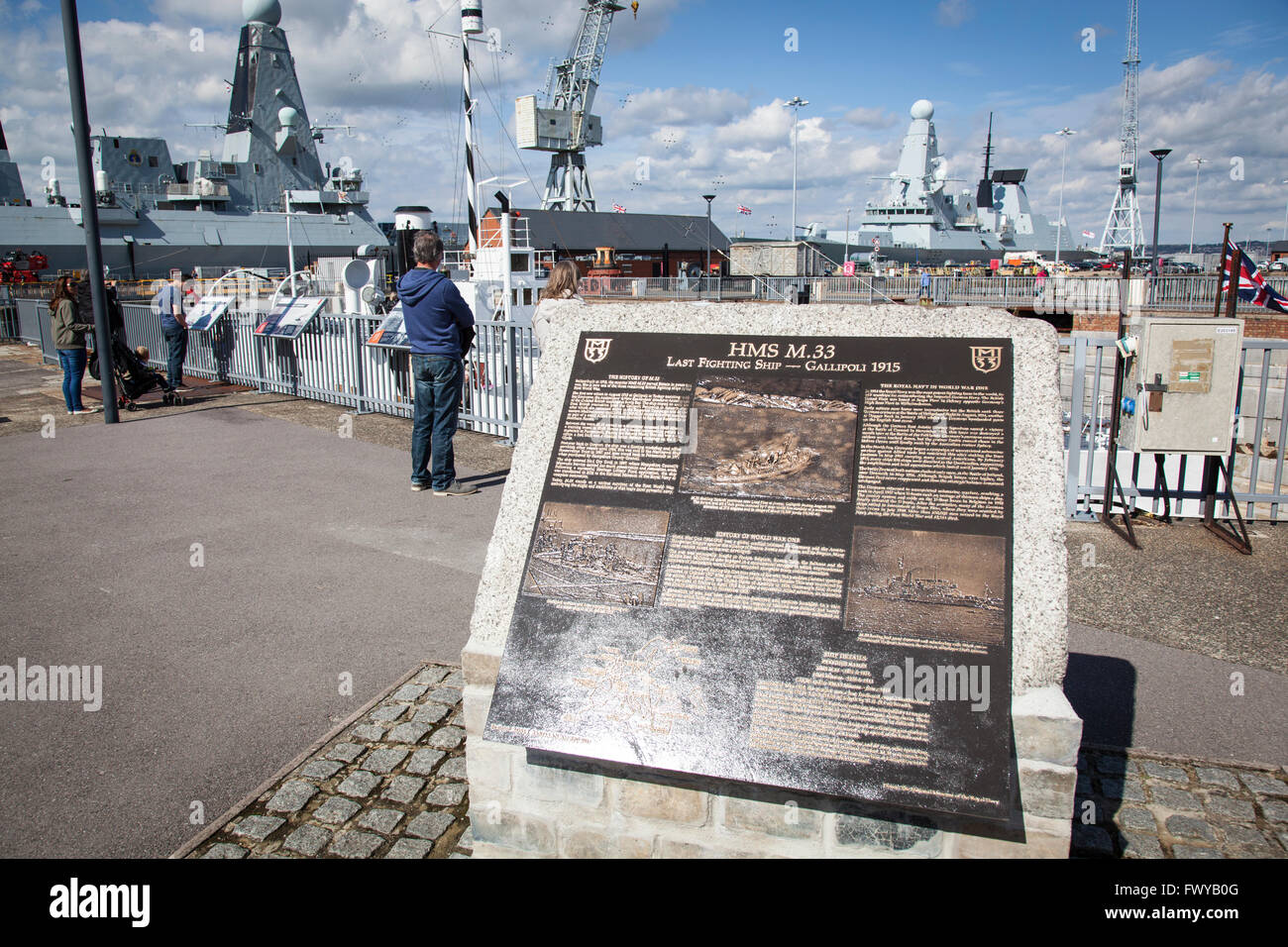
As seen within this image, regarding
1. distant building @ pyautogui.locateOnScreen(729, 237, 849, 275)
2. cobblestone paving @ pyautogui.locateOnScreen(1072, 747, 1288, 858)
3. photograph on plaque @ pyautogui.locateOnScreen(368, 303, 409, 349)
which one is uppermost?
distant building @ pyautogui.locateOnScreen(729, 237, 849, 275)

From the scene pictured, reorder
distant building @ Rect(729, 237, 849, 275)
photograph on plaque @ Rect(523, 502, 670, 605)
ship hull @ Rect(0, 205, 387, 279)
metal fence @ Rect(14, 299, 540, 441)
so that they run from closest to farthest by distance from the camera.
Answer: photograph on plaque @ Rect(523, 502, 670, 605)
metal fence @ Rect(14, 299, 540, 441)
distant building @ Rect(729, 237, 849, 275)
ship hull @ Rect(0, 205, 387, 279)

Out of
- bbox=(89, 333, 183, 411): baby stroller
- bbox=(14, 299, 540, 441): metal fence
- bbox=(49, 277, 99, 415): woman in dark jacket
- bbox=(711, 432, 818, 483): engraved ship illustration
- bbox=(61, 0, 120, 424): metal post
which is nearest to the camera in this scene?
bbox=(711, 432, 818, 483): engraved ship illustration

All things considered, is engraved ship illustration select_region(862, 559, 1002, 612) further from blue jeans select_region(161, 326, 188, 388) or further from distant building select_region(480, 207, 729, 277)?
distant building select_region(480, 207, 729, 277)

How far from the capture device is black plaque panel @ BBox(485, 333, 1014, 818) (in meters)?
2.38

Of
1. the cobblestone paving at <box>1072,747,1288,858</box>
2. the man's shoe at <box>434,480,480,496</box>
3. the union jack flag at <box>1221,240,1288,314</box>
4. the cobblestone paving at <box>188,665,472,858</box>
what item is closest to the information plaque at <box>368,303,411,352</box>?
the man's shoe at <box>434,480,480,496</box>

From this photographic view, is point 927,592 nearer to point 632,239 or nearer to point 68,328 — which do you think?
point 68,328

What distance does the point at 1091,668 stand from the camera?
445 cm

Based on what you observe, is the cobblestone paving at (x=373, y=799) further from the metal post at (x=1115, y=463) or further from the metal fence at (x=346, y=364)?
the metal post at (x=1115, y=463)

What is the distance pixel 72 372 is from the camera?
11.6 meters

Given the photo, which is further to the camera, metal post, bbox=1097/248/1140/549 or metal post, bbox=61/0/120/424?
metal post, bbox=61/0/120/424

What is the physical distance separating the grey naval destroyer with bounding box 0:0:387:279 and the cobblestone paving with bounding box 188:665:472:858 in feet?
158

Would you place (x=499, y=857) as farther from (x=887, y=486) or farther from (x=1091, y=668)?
(x=1091, y=668)
